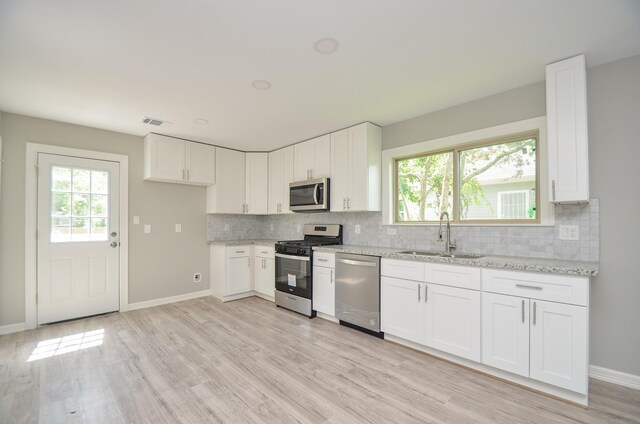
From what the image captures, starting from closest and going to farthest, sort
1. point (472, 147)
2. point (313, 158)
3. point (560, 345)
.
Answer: point (560, 345) < point (472, 147) < point (313, 158)

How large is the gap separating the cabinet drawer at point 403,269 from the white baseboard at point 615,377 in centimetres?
141

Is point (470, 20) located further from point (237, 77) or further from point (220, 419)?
point (220, 419)

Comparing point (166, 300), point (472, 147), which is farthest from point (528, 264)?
point (166, 300)

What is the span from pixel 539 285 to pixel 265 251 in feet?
11.1

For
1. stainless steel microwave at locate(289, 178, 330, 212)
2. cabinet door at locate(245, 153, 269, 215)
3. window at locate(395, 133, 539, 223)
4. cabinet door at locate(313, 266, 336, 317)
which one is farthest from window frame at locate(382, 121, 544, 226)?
cabinet door at locate(245, 153, 269, 215)

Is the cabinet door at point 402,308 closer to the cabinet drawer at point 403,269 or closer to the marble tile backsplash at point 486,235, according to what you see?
the cabinet drawer at point 403,269

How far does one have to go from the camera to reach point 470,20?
5.74ft

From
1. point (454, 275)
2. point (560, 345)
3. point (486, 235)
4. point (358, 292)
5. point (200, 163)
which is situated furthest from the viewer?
point (200, 163)

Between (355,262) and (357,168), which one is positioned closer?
(355,262)

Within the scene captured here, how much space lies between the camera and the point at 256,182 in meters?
4.91

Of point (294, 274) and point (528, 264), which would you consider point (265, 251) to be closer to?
point (294, 274)

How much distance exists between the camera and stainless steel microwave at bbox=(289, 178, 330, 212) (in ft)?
12.5

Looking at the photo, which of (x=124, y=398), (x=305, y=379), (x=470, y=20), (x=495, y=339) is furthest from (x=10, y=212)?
(x=495, y=339)

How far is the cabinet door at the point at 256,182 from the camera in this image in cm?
488
